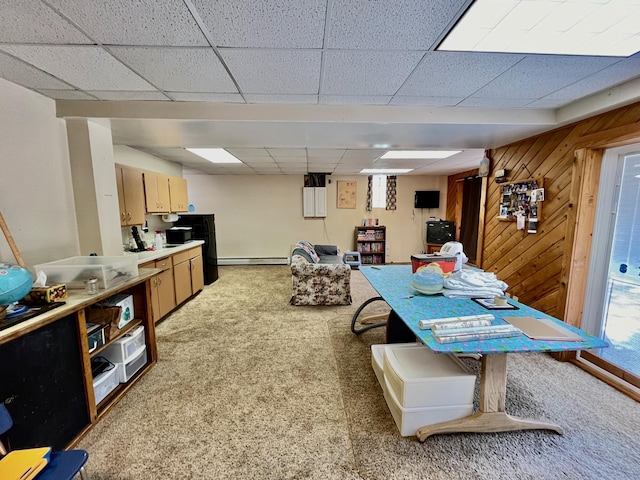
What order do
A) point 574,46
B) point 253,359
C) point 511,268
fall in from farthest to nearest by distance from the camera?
point 511,268 < point 253,359 < point 574,46

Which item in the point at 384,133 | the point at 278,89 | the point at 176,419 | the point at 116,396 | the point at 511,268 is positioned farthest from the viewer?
the point at 511,268

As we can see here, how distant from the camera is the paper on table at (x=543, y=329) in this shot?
1466 millimetres

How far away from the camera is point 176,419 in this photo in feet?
5.99

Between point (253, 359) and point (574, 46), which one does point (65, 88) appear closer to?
point (253, 359)

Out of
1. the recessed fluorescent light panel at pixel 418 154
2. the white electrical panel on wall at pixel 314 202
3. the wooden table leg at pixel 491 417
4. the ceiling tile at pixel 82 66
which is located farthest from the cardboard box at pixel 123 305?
the white electrical panel on wall at pixel 314 202

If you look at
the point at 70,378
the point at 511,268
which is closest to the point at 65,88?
the point at 70,378

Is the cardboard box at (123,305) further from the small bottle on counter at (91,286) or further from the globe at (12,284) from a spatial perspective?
the globe at (12,284)

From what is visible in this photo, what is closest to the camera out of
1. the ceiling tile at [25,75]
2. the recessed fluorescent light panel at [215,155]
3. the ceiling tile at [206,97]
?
the ceiling tile at [25,75]

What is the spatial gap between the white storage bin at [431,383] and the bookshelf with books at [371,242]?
16.9ft

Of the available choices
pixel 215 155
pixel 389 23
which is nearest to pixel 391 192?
pixel 215 155

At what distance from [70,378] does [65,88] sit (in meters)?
2.18

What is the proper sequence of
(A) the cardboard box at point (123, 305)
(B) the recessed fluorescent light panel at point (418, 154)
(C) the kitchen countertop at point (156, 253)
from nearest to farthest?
(A) the cardboard box at point (123, 305), (C) the kitchen countertop at point (156, 253), (B) the recessed fluorescent light panel at point (418, 154)

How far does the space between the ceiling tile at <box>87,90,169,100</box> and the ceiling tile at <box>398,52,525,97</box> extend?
210 cm

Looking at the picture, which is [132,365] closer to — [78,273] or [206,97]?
[78,273]
